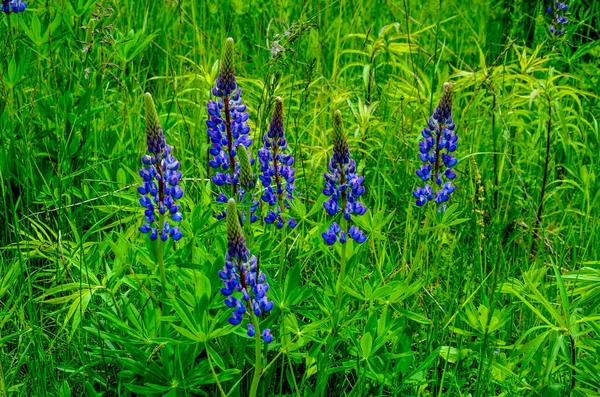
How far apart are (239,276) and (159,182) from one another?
0.41 meters

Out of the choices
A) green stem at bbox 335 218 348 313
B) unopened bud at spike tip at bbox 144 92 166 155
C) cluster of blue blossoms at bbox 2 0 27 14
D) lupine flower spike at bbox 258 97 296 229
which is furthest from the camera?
cluster of blue blossoms at bbox 2 0 27 14

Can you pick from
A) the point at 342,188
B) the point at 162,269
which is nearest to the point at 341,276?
the point at 342,188

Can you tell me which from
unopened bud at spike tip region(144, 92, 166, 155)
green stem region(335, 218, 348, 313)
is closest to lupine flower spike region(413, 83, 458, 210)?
green stem region(335, 218, 348, 313)

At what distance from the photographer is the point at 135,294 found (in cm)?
234

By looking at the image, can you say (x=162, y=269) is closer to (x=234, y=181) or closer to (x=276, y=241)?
(x=234, y=181)

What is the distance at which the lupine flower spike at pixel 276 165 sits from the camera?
2.31 meters

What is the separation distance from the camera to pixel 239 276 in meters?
1.84

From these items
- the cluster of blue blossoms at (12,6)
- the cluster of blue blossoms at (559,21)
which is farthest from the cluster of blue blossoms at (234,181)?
the cluster of blue blossoms at (559,21)

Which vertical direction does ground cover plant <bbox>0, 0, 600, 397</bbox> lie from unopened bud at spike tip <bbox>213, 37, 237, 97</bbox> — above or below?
below

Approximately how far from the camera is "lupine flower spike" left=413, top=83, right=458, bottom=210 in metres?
2.34

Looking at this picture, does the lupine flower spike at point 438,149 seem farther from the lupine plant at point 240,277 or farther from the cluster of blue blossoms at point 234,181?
the lupine plant at point 240,277

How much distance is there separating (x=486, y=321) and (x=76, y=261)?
52.1 inches

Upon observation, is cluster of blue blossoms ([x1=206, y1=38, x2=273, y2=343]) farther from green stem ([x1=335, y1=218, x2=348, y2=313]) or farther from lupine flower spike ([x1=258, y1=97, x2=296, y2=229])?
green stem ([x1=335, y1=218, x2=348, y2=313])

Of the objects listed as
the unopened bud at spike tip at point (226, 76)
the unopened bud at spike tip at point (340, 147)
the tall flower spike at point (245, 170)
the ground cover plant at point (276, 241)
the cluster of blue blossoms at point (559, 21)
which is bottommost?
the ground cover plant at point (276, 241)
